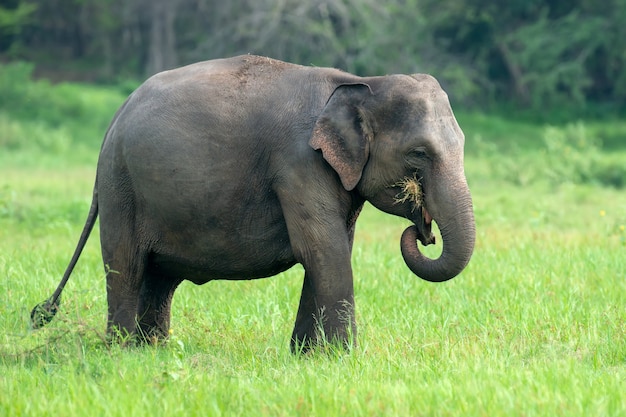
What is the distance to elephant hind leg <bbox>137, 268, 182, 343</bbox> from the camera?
22.4 ft

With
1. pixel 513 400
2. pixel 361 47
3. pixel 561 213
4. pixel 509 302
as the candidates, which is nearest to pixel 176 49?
pixel 361 47

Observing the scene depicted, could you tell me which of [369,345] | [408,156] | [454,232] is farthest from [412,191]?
[369,345]

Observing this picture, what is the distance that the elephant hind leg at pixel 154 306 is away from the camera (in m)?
6.83

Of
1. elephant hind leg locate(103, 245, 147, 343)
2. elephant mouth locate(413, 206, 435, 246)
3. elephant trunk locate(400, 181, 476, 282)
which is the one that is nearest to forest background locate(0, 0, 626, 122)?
elephant hind leg locate(103, 245, 147, 343)

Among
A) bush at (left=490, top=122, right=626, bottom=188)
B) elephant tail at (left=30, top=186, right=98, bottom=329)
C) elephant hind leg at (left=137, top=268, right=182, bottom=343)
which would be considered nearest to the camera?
elephant tail at (left=30, top=186, right=98, bottom=329)

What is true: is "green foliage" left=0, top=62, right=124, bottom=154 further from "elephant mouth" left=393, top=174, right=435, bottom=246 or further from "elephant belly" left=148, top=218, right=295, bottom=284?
"elephant mouth" left=393, top=174, right=435, bottom=246

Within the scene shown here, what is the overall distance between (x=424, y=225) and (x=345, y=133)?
70cm

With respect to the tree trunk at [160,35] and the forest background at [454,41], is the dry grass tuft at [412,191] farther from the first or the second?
the tree trunk at [160,35]

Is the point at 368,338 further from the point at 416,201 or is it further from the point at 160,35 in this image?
the point at 160,35

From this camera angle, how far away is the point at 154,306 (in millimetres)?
6852

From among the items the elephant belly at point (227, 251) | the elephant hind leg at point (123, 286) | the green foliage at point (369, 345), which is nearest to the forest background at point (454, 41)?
the green foliage at point (369, 345)

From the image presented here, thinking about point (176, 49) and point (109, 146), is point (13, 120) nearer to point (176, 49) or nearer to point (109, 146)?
point (176, 49)

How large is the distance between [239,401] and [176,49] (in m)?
36.8

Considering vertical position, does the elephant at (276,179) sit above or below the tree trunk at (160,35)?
below
